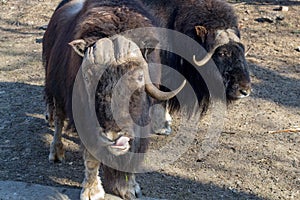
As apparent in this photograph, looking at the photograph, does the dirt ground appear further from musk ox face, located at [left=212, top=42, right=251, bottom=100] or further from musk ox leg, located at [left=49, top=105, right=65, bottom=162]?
musk ox face, located at [left=212, top=42, right=251, bottom=100]

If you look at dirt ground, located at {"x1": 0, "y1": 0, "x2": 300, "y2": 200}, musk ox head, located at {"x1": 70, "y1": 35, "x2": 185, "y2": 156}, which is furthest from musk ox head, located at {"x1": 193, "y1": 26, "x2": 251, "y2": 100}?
musk ox head, located at {"x1": 70, "y1": 35, "x2": 185, "y2": 156}

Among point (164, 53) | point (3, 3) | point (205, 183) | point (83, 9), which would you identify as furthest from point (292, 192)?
point (3, 3)

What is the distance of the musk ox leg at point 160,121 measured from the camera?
4.36m

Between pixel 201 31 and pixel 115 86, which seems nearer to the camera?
pixel 115 86

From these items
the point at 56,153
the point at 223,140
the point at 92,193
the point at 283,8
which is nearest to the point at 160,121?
the point at 223,140

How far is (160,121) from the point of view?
4379 mm

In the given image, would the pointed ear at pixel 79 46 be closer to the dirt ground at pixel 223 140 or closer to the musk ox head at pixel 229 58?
the dirt ground at pixel 223 140

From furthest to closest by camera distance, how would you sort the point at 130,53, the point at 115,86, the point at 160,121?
the point at 160,121 < the point at 130,53 < the point at 115,86

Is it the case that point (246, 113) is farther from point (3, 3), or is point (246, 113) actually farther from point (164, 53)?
point (3, 3)

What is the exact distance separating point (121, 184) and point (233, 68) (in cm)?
121

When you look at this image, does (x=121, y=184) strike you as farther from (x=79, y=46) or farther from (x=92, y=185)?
(x=79, y=46)

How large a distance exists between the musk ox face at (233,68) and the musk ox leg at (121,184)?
3.43 ft

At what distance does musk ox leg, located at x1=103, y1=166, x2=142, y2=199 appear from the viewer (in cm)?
333

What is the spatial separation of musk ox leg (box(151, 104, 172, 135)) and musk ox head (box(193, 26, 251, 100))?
596 mm
